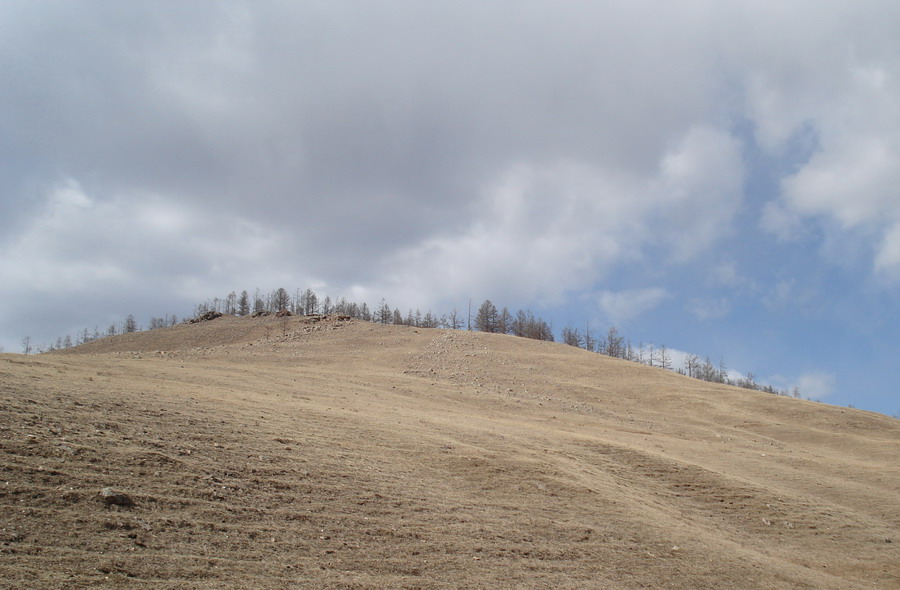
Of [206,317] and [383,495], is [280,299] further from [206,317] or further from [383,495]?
[383,495]

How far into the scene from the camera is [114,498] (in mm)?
8680

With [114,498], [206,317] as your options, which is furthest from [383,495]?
[206,317]

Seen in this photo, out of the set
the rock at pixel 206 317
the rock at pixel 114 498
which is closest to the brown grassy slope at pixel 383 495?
the rock at pixel 114 498

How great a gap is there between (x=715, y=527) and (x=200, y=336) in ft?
236

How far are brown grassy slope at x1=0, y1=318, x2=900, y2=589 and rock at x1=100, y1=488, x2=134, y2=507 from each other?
117mm

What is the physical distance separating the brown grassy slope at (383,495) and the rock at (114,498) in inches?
4.6

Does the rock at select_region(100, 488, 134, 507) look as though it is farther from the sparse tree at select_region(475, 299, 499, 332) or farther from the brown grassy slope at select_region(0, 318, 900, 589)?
the sparse tree at select_region(475, 299, 499, 332)

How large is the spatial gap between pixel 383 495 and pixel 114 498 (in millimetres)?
5449

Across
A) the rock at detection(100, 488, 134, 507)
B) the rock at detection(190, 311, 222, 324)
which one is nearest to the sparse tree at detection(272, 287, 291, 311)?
the rock at detection(190, 311, 222, 324)

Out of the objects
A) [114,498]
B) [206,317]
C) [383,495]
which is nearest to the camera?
[114,498]

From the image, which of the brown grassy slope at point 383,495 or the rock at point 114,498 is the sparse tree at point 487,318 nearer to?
the brown grassy slope at point 383,495

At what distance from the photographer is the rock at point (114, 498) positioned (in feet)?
28.2

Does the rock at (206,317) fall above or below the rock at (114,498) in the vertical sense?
above

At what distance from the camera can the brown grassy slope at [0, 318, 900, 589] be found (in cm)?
819
